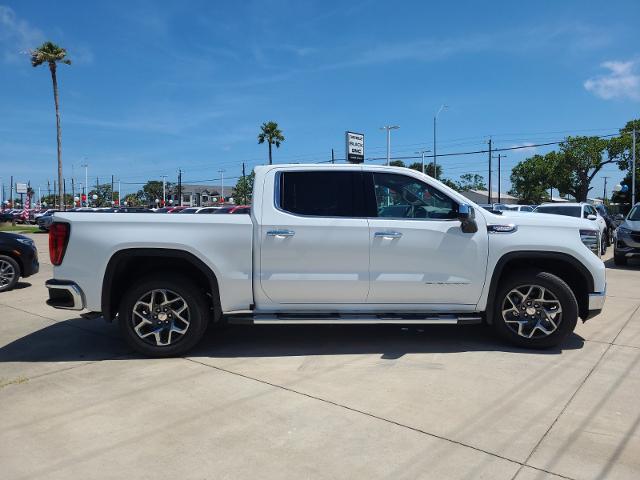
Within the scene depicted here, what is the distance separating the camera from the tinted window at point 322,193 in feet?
16.7

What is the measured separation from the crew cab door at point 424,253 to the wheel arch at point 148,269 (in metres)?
1.62

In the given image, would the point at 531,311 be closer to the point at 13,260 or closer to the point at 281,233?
the point at 281,233

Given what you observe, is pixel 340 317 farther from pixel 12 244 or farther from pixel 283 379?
pixel 12 244

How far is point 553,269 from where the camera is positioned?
17.8 feet

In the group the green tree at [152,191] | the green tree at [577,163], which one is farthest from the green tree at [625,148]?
the green tree at [152,191]

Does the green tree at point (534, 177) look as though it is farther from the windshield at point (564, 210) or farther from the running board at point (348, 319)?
the running board at point (348, 319)

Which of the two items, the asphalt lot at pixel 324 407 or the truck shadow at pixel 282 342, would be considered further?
the truck shadow at pixel 282 342

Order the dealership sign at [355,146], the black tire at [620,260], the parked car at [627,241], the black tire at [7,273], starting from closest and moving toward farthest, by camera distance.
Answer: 1. the black tire at [7,273]
2. the parked car at [627,241]
3. the black tire at [620,260]
4. the dealership sign at [355,146]

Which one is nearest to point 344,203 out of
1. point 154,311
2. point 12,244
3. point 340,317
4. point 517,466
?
point 340,317

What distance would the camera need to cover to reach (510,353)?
5.17 m

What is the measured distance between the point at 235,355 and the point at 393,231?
206 cm

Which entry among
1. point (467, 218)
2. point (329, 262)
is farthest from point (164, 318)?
point (467, 218)

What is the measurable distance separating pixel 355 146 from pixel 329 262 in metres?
14.5

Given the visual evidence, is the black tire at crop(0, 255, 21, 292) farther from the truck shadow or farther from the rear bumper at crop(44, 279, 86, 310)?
the rear bumper at crop(44, 279, 86, 310)
